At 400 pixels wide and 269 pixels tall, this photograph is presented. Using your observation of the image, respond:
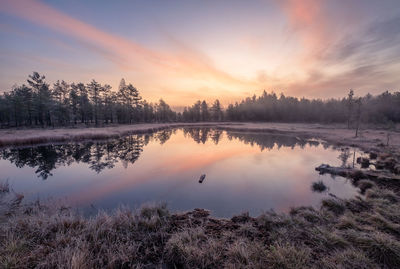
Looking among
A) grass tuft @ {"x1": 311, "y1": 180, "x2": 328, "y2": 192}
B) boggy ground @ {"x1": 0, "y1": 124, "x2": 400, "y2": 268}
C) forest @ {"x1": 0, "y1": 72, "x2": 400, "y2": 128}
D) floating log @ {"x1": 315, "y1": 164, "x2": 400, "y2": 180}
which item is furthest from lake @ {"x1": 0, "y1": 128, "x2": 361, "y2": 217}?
forest @ {"x1": 0, "y1": 72, "x2": 400, "y2": 128}

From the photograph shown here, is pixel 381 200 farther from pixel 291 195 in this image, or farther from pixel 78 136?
pixel 78 136

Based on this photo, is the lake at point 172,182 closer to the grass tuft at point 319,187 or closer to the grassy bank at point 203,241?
the grass tuft at point 319,187

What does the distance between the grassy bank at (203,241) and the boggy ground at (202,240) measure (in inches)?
0.7

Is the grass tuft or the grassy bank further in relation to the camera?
the grass tuft

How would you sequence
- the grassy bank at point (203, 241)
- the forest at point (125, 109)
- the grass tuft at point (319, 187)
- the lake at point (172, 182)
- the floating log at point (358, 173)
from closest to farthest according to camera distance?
the grassy bank at point (203, 241) → the lake at point (172, 182) → the grass tuft at point (319, 187) → the floating log at point (358, 173) → the forest at point (125, 109)

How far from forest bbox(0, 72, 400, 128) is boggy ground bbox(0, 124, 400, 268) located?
126ft

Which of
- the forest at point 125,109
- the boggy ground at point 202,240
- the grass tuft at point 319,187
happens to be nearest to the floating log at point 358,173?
the grass tuft at point 319,187

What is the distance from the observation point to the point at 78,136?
23719 millimetres

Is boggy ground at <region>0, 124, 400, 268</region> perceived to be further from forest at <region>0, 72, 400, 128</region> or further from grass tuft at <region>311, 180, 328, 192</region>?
forest at <region>0, 72, 400, 128</region>

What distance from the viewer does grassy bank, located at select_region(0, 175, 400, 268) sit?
304 centimetres

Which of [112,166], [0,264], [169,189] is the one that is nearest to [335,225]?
[169,189]

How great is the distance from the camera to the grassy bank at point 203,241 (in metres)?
3.04

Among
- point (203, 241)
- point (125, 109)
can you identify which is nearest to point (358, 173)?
point (203, 241)

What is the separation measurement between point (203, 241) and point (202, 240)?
0.04 meters
